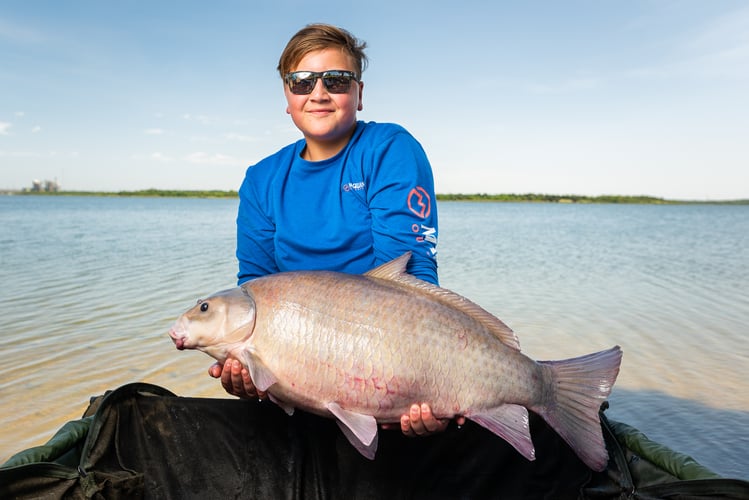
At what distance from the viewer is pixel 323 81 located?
2844 millimetres

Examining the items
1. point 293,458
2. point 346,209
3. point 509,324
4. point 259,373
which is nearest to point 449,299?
point 259,373

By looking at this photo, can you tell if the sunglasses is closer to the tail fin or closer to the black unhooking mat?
the black unhooking mat

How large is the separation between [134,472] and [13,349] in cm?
472

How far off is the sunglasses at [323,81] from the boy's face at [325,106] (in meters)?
0.02

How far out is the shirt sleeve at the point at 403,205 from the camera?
262 cm

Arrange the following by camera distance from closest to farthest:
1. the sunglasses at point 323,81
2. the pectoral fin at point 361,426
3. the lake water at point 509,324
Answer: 1. the pectoral fin at point 361,426
2. the sunglasses at point 323,81
3. the lake water at point 509,324

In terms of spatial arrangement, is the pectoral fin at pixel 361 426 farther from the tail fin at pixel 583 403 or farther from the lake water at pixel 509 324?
the lake water at pixel 509 324

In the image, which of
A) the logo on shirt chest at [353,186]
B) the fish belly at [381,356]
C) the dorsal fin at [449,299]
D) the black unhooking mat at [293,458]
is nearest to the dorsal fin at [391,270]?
the dorsal fin at [449,299]

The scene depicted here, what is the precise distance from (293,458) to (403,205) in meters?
1.27

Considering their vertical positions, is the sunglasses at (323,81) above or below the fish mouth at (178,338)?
above

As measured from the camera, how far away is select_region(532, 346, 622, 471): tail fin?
6.99 ft

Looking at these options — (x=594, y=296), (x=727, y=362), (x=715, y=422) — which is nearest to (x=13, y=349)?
(x=715, y=422)

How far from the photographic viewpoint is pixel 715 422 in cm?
461

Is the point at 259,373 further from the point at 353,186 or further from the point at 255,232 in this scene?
the point at 255,232
